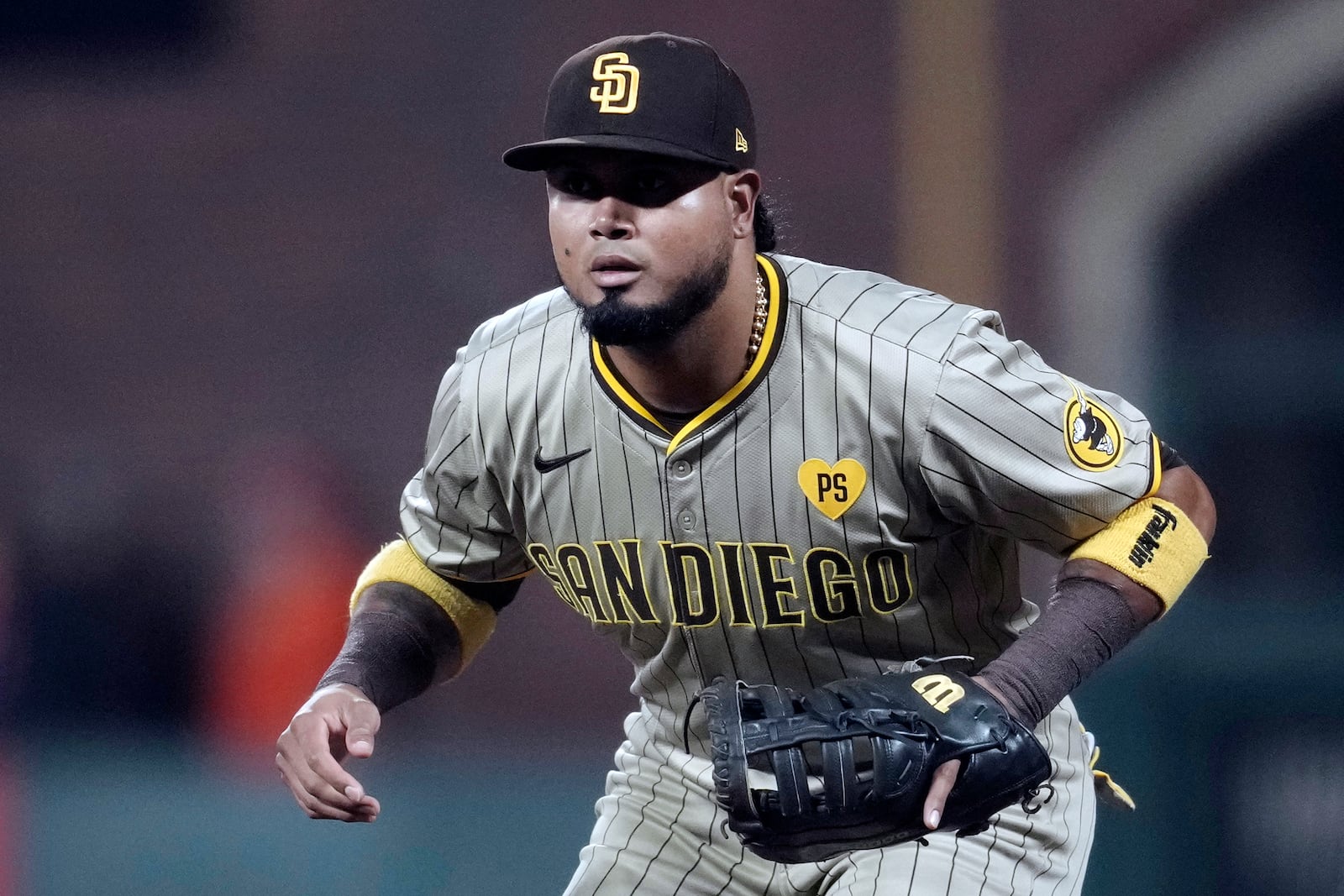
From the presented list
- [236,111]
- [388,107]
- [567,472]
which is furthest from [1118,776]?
[236,111]

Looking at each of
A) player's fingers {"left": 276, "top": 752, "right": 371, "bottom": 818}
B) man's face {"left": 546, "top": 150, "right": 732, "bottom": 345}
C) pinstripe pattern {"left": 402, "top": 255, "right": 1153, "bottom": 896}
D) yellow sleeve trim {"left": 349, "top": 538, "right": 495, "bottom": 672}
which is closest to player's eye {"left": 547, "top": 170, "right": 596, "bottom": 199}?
man's face {"left": 546, "top": 150, "right": 732, "bottom": 345}

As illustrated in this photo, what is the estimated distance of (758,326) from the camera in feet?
5.81

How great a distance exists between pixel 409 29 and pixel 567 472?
236 centimetres

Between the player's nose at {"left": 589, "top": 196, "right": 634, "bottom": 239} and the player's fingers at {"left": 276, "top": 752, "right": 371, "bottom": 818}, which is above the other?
the player's nose at {"left": 589, "top": 196, "right": 634, "bottom": 239}

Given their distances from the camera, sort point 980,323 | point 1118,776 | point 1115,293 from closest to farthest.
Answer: point 980,323 → point 1118,776 → point 1115,293

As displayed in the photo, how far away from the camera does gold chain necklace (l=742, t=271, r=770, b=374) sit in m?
1.76

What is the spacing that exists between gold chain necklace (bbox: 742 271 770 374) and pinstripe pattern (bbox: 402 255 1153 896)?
0.6 inches

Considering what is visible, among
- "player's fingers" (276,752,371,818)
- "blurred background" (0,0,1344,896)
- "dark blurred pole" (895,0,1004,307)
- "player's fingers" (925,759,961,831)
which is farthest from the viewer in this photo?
"dark blurred pole" (895,0,1004,307)

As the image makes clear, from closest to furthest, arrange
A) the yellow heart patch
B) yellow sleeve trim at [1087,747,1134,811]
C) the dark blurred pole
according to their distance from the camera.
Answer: the yellow heart patch, yellow sleeve trim at [1087,747,1134,811], the dark blurred pole

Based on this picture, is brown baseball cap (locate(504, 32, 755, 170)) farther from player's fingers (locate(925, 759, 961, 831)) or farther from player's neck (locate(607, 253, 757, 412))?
player's fingers (locate(925, 759, 961, 831))

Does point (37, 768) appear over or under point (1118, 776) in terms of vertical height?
under

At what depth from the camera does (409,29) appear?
3857 mm

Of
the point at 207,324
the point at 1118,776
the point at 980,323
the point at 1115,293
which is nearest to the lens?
the point at 980,323

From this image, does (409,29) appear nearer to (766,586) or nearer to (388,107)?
(388,107)
